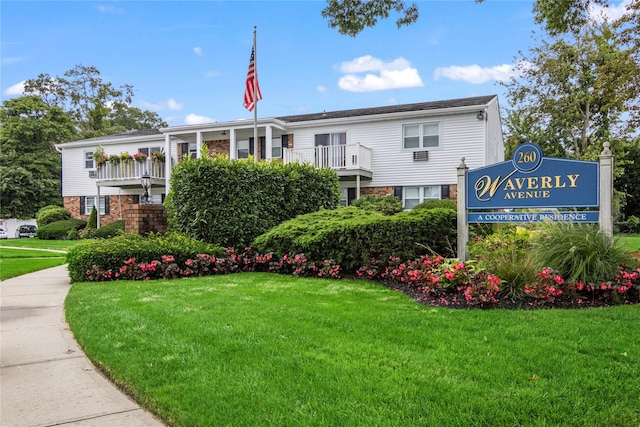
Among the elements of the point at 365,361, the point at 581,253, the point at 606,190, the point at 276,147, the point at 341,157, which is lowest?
the point at 365,361

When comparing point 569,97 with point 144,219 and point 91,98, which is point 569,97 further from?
point 91,98

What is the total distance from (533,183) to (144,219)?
27.7 feet

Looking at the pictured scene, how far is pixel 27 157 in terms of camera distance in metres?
35.4

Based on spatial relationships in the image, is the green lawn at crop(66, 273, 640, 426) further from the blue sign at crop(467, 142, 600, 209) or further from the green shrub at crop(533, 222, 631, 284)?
the blue sign at crop(467, 142, 600, 209)

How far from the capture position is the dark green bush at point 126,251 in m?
8.31

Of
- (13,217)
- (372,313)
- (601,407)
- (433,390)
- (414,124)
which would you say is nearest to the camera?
(601,407)

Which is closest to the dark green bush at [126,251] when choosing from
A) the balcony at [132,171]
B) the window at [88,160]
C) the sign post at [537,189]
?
the sign post at [537,189]

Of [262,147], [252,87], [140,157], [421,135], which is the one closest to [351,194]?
[421,135]

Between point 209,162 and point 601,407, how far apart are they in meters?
8.34

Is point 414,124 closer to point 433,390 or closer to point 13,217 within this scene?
point 433,390

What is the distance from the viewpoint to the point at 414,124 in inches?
776

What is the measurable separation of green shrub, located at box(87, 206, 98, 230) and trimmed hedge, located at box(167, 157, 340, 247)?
58.1ft

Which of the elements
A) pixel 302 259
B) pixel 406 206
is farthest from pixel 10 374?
pixel 406 206

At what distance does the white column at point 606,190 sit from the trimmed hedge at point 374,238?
2356 millimetres
